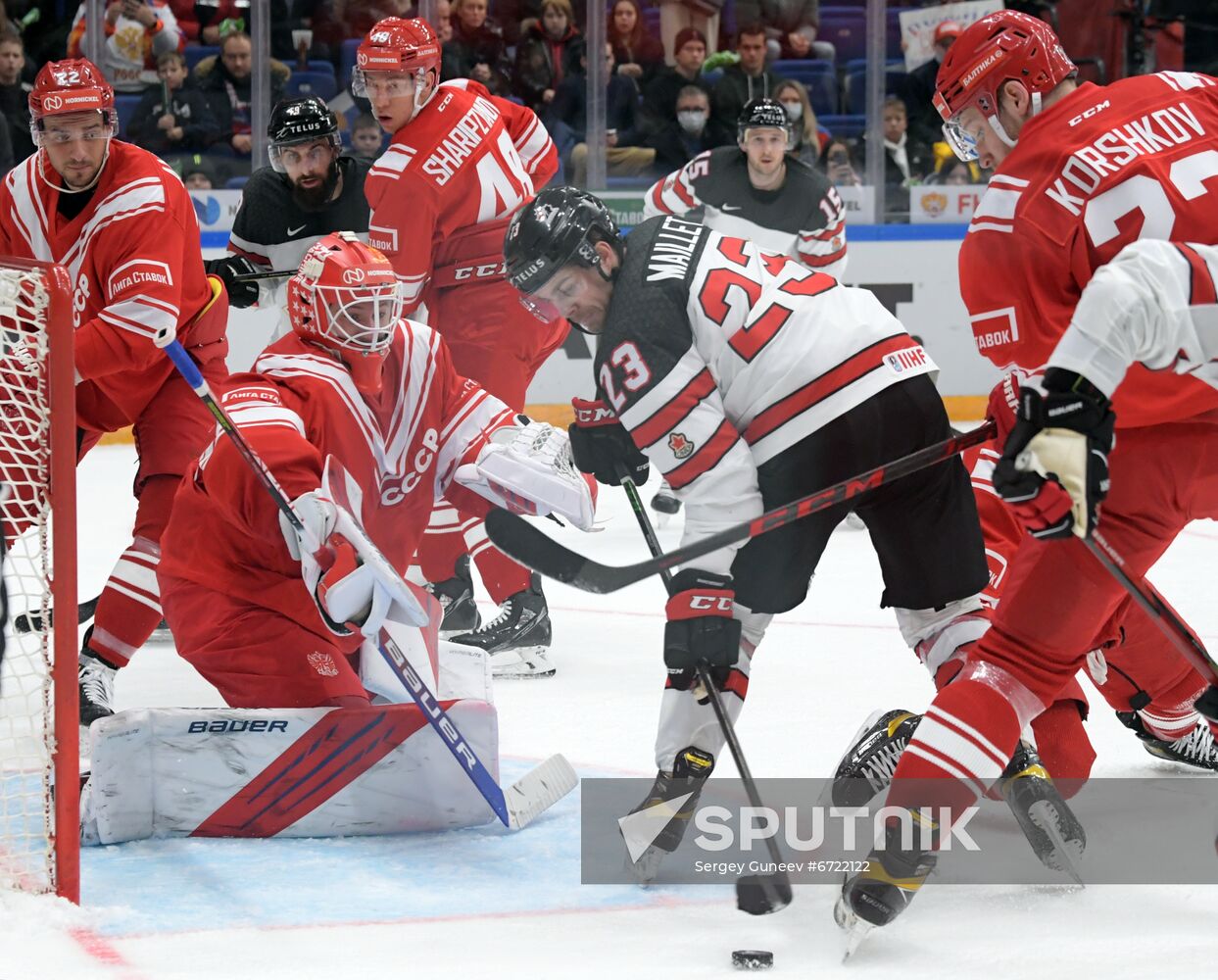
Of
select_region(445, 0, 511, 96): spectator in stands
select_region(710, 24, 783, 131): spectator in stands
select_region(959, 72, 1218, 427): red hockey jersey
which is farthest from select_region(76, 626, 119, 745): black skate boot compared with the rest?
select_region(710, 24, 783, 131): spectator in stands

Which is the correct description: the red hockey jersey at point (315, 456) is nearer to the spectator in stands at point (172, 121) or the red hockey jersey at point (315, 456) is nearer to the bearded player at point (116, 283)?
the bearded player at point (116, 283)

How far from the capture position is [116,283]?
3.16 m

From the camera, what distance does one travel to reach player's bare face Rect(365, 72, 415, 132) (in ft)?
14.2

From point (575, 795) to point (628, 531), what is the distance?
8.76 ft

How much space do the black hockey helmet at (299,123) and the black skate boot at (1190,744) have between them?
237 centimetres

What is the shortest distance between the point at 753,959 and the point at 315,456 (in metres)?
1.01

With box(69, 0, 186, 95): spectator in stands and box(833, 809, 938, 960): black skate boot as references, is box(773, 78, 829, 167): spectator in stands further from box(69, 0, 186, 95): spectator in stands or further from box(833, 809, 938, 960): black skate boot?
box(833, 809, 938, 960): black skate boot

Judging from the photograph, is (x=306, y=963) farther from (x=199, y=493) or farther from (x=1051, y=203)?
(x=1051, y=203)

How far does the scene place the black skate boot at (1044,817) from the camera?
2371 millimetres

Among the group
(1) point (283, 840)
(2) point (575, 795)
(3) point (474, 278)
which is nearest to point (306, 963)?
(1) point (283, 840)

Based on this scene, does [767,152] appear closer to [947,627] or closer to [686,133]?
[686,133]

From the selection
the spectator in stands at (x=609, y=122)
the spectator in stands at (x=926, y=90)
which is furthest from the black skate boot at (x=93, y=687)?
the spectator in stands at (x=926, y=90)

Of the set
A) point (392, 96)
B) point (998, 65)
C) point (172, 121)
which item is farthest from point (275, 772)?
point (172, 121)

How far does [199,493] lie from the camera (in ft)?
9.07
